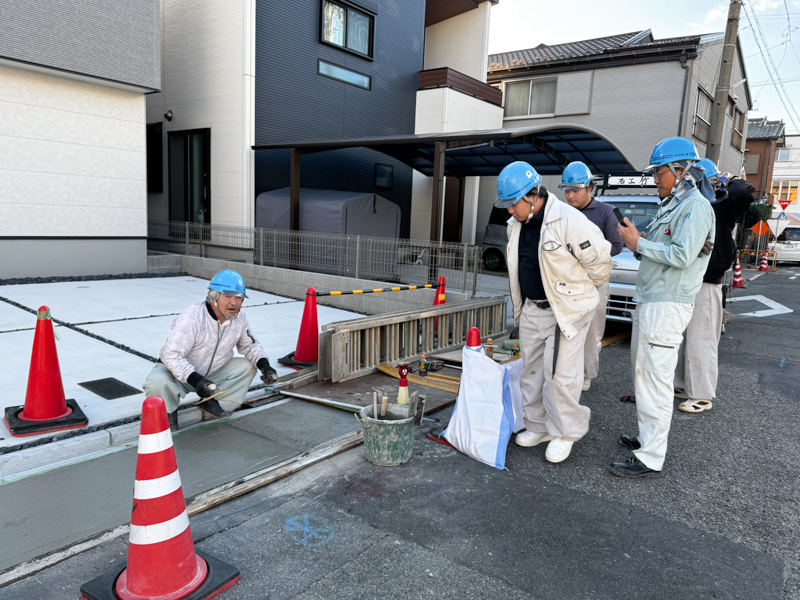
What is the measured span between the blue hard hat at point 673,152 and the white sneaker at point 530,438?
2.00 metres

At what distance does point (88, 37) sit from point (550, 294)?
9944 millimetres

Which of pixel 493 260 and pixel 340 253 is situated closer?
pixel 340 253

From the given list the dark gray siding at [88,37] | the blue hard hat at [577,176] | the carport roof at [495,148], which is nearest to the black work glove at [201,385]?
the blue hard hat at [577,176]

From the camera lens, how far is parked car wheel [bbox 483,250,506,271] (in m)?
15.9

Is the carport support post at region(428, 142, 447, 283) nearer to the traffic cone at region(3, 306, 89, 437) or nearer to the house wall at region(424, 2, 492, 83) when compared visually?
the traffic cone at region(3, 306, 89, 437)

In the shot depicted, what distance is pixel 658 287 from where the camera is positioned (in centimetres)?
354

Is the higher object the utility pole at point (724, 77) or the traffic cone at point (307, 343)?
the utility pole at point (724, 77)

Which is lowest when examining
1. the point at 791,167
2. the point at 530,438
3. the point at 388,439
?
the point at 530,438

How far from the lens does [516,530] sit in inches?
111

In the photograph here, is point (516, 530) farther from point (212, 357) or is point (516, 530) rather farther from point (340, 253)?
point (340, 253)

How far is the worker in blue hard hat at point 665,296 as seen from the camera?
3393 mm

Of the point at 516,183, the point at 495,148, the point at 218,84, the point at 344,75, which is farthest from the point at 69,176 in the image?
the point at 516,183

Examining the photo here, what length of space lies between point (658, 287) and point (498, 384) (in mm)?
1203

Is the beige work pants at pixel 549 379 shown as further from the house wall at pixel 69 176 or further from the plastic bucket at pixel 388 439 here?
the house wall at pixel 69 176
